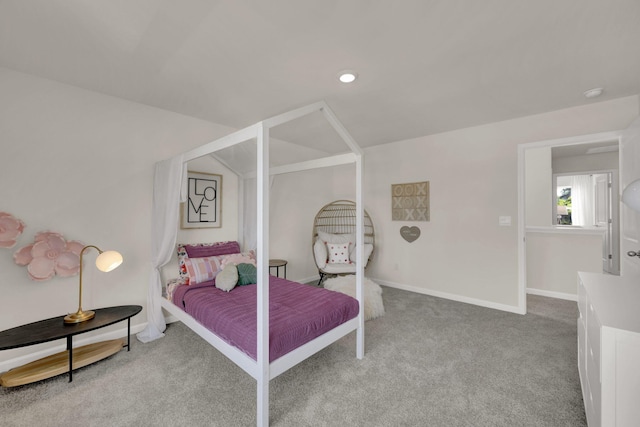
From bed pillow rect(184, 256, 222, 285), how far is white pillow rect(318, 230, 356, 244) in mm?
1905

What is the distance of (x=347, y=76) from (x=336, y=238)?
270 centimetres

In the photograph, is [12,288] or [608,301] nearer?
[608,301]

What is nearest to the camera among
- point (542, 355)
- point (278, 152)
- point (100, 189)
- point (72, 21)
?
point (72, 21)

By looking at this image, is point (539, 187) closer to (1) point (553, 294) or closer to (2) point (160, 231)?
(1) point (553, 294)

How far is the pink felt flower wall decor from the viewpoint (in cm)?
217

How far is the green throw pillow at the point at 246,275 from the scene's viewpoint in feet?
9.14

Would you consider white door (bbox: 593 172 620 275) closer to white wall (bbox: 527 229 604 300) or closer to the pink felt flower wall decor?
white wall (bbox: 527 229 604 300)

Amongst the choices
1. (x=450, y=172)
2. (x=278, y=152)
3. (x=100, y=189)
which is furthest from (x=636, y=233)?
(x=100, y=189)

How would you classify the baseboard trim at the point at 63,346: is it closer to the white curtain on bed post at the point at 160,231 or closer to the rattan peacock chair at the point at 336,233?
the white curtain on bed post at the point at 160,231

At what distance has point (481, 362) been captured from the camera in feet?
7.32

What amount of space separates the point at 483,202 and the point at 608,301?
2370 millimetres

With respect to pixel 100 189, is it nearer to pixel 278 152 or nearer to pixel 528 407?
pixel 278 152

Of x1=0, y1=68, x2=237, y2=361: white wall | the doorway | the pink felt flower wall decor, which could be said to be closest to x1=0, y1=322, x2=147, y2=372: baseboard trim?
x1=0, y1=68, x2=237, y2=361: white wall

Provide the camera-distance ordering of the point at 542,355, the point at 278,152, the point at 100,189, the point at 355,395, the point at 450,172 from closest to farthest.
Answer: the point at 355,395, the point at 542,355, the point at 100,189, the point at 450,172, the point at 278,152
